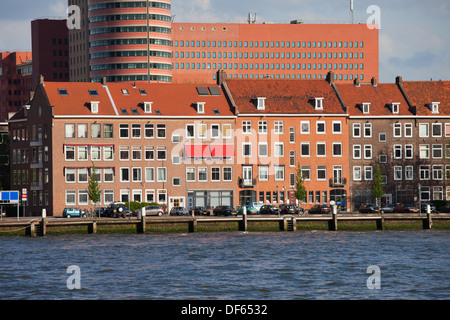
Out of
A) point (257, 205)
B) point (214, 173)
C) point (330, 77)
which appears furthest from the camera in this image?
point (330, 77)

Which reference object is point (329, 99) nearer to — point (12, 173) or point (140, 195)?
point (140, 195)

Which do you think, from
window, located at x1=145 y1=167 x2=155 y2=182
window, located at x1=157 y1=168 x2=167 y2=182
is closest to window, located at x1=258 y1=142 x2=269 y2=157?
window, located at x1=157 y1=168 x2=167 y2=182

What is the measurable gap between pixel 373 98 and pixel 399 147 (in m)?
7.19

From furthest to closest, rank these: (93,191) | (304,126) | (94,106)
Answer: (304,126)
(94,106)
(93,191)

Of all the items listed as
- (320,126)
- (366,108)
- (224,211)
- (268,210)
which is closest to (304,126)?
(320,126)

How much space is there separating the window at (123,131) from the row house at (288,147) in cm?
1385

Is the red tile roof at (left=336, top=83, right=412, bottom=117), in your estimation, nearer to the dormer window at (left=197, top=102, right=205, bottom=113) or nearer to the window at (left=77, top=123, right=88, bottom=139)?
the dormer window at (left=197, top=102, right=205, bottom=113)

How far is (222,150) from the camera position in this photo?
114m

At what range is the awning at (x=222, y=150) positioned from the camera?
4491 inches

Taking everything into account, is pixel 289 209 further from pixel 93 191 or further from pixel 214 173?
pixel 93 191

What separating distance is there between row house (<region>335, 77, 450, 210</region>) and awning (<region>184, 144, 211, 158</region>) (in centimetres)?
1888

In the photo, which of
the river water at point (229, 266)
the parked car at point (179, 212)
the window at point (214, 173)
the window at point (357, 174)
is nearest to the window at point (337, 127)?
the window at point (357, 174)

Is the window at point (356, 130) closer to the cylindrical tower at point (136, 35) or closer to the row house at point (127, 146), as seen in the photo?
the row house at point (127, 146)

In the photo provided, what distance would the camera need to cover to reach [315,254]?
66250 millimetres
